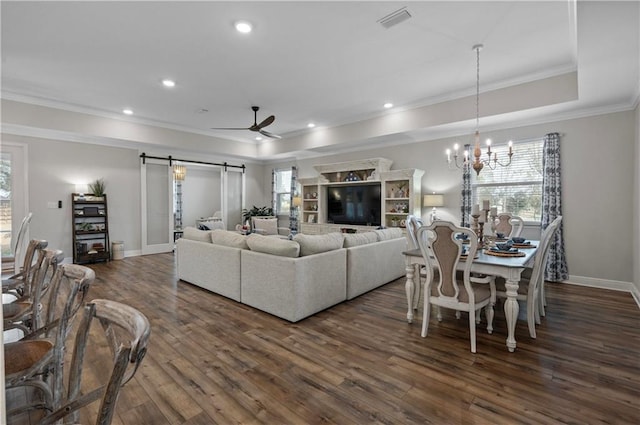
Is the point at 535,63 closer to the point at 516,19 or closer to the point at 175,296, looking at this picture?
the point at 516,19

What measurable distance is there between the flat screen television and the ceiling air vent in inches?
164

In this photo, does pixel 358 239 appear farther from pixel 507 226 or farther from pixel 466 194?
pixel 466 194

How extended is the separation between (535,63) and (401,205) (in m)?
3.51

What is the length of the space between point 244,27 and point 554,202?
5263 millimetres

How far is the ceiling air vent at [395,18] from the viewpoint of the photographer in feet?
10.5

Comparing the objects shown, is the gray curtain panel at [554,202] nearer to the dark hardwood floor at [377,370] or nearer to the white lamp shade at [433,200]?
the dark hardwood floor at [377,370]

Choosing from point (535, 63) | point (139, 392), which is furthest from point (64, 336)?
point (535, 63)

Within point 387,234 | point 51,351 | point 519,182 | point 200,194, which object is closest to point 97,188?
point 200,194

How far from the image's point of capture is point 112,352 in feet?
3.68

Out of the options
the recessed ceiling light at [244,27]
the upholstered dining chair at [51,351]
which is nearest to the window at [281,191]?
the recessed ceiling light at [244,27]

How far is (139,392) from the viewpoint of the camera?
2307mm

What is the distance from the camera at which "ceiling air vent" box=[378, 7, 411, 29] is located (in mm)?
3193

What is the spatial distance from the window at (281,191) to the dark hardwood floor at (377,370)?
6.11m

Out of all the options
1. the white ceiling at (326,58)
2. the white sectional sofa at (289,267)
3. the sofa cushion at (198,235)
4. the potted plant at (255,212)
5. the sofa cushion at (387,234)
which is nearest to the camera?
the white ceiling at (326,58)
